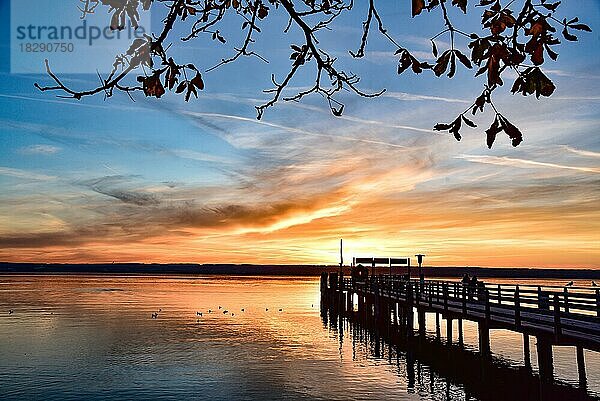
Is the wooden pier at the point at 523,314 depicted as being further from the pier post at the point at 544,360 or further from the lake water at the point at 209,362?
the lake water at the point at 209,362

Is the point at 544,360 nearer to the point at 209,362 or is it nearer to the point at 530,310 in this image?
the point at 530,310

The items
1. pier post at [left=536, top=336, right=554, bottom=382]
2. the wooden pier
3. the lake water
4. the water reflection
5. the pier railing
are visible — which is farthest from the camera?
the lake water

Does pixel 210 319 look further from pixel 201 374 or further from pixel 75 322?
pixel 201 374

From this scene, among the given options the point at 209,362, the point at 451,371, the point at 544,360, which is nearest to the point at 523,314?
the point at 544,360

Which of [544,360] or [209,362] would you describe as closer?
[544,360]

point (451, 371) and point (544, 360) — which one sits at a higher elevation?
point (544, 360)

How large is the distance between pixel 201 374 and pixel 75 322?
95.6 ft

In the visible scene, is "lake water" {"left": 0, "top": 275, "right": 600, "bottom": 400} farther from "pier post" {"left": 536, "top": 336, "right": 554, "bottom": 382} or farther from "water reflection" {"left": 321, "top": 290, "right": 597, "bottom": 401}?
"pier post" {"left": 536, "top": 336, "right": 554, "bottom": 382}

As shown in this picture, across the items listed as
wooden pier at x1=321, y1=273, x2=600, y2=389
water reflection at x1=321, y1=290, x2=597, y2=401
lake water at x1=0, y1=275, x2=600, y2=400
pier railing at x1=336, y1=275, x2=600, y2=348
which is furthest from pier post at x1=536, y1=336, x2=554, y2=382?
lake water at x1=0, y1=275, x2=600, y2=400

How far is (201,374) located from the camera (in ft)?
97.5

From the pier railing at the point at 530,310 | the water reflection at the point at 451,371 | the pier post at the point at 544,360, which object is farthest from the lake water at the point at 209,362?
the pier post at the point at 544,360

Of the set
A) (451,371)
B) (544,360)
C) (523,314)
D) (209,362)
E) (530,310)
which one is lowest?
(209,362)

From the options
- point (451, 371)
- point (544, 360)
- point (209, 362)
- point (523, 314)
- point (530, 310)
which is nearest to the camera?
point (544, 360)

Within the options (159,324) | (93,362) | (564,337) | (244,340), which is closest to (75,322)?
(159,324)
